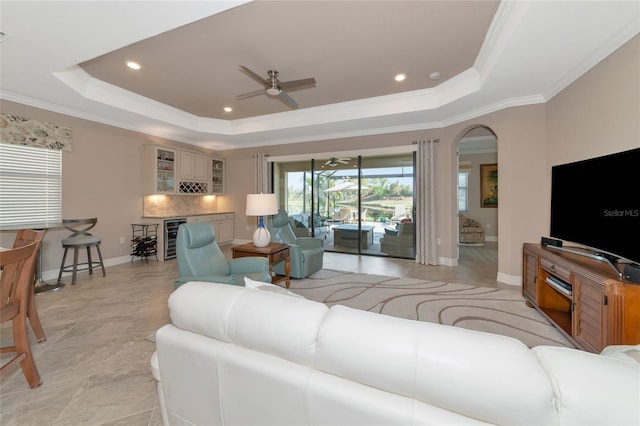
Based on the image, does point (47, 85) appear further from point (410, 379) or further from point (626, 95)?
point (626, 95)

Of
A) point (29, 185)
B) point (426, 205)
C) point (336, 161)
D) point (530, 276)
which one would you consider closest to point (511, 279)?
point (530, 276)

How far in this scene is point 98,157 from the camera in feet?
15.2

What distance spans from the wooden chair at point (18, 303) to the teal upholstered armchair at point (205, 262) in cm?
93

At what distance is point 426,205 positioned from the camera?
5020mm

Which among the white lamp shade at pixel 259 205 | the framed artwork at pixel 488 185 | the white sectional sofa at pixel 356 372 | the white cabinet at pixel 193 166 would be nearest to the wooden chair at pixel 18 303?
the white sectional sofa at pixel 356 372

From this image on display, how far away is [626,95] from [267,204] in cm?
365

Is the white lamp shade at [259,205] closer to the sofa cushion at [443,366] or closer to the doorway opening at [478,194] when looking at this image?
the sofa cushion at [443,366]

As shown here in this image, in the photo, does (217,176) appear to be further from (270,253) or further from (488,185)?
(488,185)

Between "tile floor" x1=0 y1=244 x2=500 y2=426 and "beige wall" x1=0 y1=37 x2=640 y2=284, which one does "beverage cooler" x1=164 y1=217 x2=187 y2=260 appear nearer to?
"beige wall" x1=0 y1=37 x2=640 y2=284

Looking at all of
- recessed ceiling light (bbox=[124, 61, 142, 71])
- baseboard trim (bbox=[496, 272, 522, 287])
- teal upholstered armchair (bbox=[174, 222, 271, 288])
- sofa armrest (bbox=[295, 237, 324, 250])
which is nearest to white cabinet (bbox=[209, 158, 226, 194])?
recessed ceiling light (bbox=[124, 61, 142, 71])

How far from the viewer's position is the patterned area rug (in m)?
2.55

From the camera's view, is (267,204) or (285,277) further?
(285,277)

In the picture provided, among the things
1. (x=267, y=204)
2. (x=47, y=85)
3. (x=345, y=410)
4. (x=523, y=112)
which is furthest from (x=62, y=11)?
(x=523, y=112)

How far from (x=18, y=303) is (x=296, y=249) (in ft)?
8.96
